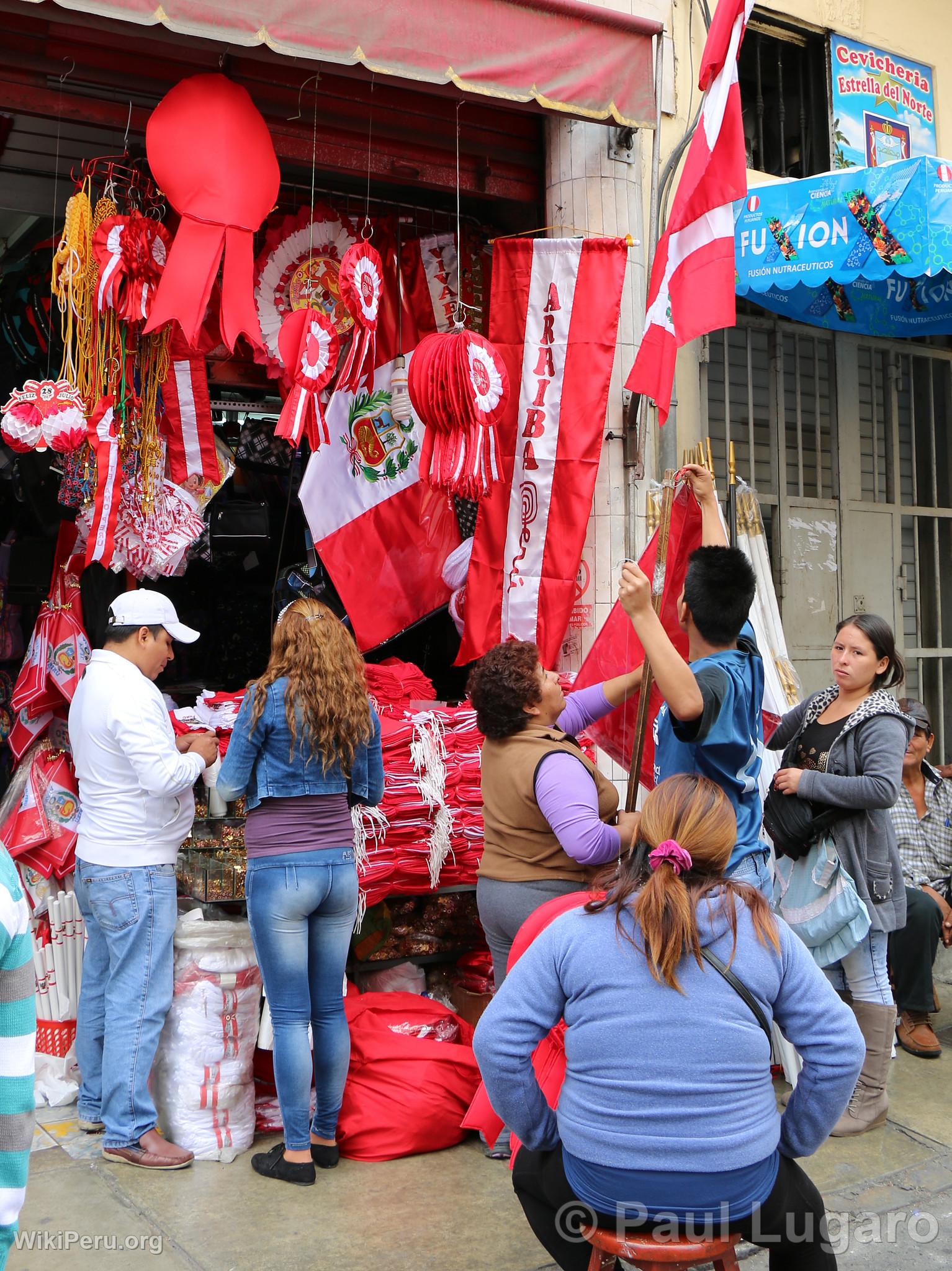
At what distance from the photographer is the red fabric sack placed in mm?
4152

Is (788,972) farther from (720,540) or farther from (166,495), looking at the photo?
(166,495)

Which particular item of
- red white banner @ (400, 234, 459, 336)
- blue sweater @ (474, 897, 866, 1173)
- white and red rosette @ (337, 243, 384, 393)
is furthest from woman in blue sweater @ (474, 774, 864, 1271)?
red white banner @ (400, 234, 459, 336)

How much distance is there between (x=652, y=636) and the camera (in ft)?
11.1

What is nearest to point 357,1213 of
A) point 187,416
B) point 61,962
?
point 61,962

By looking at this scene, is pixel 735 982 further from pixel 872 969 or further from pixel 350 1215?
pixel 872 969

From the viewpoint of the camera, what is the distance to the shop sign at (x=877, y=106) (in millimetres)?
6520

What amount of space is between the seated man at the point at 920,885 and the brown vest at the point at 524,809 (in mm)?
1911

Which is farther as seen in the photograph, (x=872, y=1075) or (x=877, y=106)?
(x=877, y=106)

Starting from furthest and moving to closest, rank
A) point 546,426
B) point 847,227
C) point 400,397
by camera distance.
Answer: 1. point 400,397
2. point 546,426
3. point 847,227

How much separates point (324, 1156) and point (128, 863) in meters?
1.21

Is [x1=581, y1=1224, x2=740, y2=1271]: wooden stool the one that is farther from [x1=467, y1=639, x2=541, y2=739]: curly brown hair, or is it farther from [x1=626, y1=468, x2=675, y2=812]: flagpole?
[x1=467, y1=639, x2=541, y2=739]: curly brown hair

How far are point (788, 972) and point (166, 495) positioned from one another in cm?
335

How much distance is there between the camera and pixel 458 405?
15.6ft

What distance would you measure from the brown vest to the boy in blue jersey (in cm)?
30
